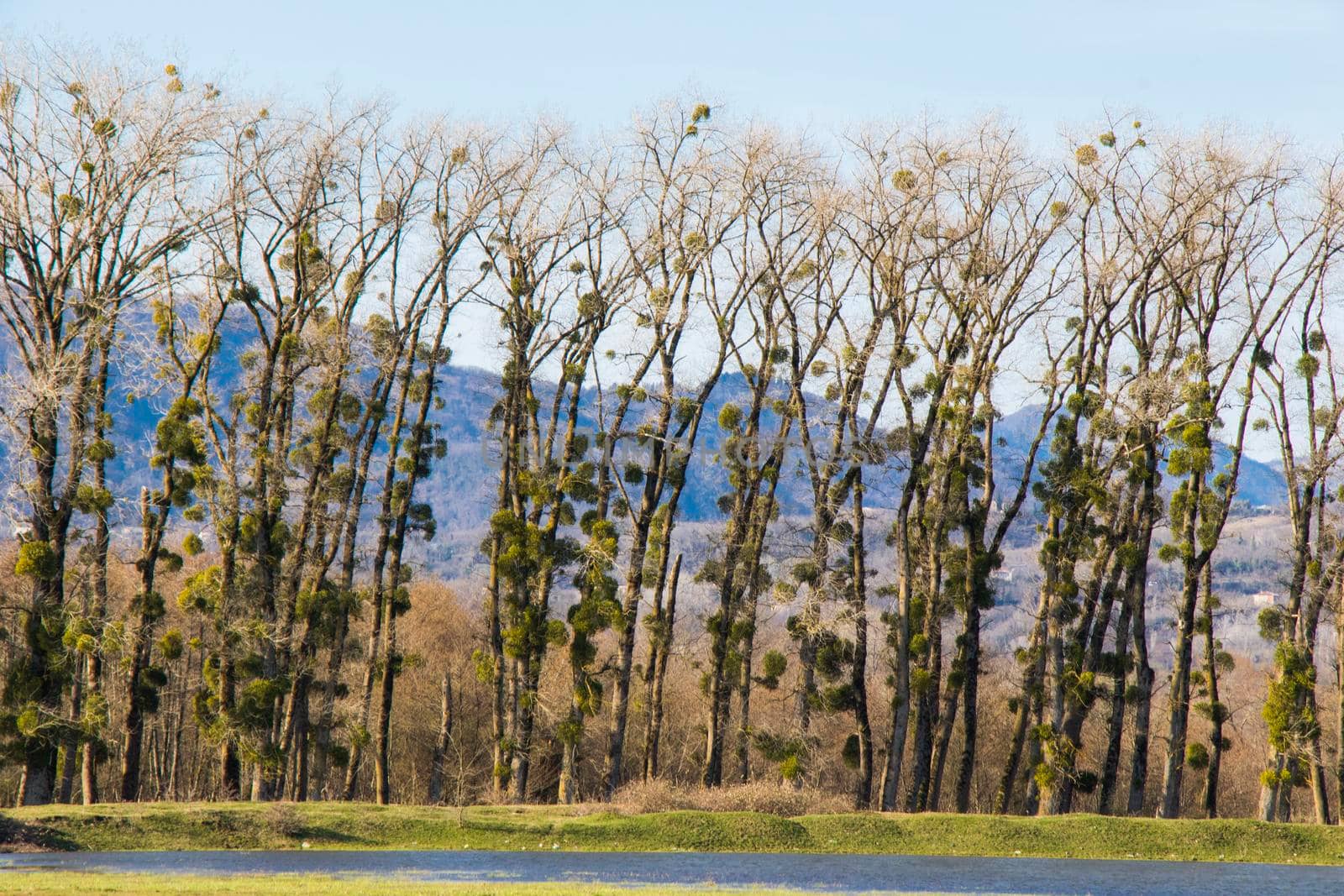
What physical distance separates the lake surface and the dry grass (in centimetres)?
438

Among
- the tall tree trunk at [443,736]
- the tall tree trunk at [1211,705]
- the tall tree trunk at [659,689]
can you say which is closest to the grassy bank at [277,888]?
the tall tree trunk at [659,689]

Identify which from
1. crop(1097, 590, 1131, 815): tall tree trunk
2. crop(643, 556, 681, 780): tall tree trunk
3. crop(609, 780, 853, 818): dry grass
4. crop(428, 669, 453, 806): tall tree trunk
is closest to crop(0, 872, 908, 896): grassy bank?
crop(609, 780, 853, 818): dry grass

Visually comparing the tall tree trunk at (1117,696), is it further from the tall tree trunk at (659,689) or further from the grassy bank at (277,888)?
the grassy bank at (277,888)

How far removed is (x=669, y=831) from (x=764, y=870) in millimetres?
5571

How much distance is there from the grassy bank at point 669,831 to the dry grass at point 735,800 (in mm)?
1313

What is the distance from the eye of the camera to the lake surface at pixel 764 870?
76.2 ft

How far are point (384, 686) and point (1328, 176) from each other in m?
32.7

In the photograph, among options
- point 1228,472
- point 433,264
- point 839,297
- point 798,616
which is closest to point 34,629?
point 433,264

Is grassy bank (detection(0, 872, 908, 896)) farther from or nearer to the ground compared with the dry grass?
farther from the ground

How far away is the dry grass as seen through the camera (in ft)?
110

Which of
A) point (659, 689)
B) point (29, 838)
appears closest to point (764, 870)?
point (659, 689)

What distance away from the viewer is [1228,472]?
4350 cm

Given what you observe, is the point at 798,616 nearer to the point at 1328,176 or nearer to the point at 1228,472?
the point at 1228,472

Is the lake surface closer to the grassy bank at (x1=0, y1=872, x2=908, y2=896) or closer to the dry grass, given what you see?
the grassy bank at (x1=0, y1=872, x2=908, y2=896)
